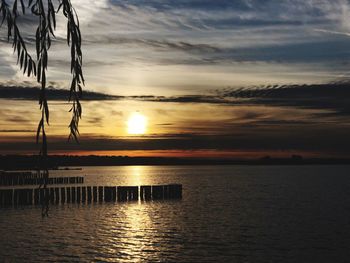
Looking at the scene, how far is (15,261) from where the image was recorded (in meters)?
25.3

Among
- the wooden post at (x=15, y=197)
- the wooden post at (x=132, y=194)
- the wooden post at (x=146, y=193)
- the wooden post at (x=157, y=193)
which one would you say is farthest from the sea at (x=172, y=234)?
the wooden post at (x=157, y=193)

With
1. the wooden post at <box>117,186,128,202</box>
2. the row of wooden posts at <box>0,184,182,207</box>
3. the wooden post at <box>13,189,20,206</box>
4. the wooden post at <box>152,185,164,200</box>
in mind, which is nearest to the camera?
the wooden post at <box>13,189,20,206</box>

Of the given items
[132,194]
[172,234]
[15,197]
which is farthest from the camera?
[132,194]

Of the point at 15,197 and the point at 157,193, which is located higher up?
the point at 15,197

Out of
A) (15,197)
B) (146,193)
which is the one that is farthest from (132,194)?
(15,197)

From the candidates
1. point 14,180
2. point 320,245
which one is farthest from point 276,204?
point 14,180

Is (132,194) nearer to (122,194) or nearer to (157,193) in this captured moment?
(122,194)

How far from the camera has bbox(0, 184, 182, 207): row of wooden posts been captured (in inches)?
2068

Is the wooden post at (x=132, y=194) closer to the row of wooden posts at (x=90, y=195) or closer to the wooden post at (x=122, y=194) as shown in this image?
the row of wooden posts at (x=90, y=195)

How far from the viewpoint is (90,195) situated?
58406 millimetres

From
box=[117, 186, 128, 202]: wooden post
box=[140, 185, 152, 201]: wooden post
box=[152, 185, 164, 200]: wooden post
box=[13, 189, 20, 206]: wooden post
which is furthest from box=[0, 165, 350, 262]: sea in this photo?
box=[152, 185, 164, 200]: wooden post

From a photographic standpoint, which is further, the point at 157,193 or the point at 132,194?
the point at 157,193

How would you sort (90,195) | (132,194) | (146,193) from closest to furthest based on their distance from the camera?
1. (90,195)
2. (132,194)
3. (146,193)

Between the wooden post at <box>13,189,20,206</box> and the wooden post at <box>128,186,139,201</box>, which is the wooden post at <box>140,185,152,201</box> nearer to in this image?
the wooden post at <box>128,186,139,201</box>
